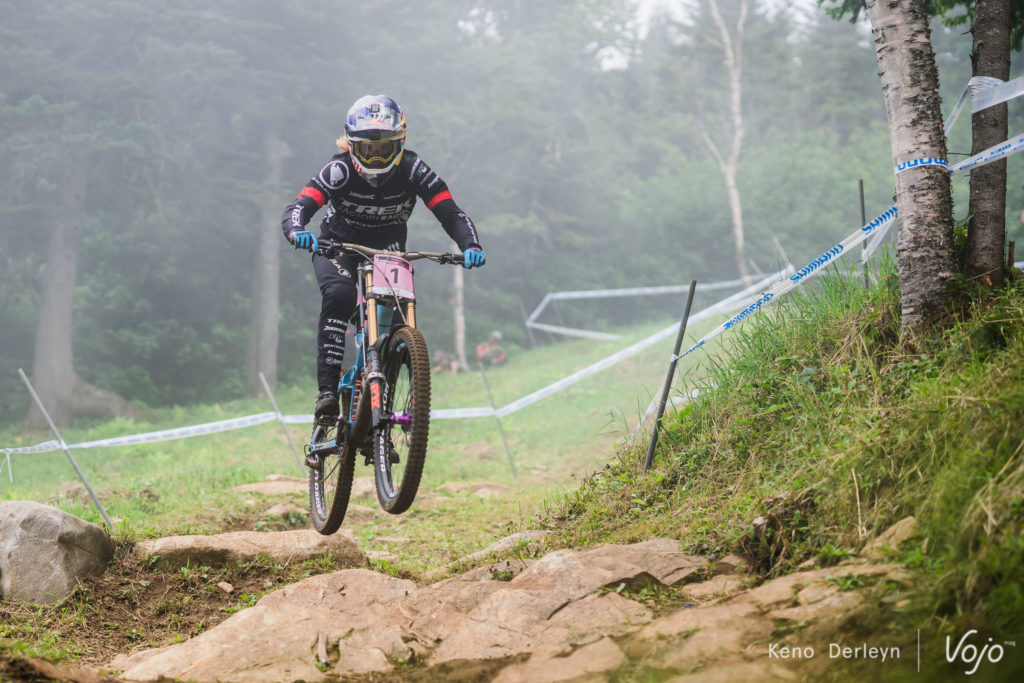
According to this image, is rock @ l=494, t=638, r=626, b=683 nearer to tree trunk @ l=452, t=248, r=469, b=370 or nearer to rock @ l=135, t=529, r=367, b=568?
rock @ l=135, t=529, r=367, b=568

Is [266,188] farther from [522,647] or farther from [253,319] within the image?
[522,647]

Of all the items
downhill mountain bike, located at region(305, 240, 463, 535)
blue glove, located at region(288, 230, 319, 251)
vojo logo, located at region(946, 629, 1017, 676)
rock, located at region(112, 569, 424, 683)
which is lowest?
rock, located at region(112, 569, 424, 683)

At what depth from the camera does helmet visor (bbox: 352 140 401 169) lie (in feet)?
16.7

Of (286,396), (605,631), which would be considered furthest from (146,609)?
(286,396)

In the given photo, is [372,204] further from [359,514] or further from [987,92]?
[359,514]

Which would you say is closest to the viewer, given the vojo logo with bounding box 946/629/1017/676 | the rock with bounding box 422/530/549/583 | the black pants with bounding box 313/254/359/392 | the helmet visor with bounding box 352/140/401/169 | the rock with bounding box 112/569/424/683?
the vojo logo with bounding box 946/629/1017/676

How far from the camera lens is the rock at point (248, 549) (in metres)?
5.50

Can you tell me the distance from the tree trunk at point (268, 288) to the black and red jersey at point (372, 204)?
52.5 feet

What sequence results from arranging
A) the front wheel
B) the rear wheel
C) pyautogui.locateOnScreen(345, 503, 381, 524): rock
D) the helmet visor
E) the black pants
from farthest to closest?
pyautogui.locateOnScreen(345, 503, 381, 524): rock → the black pants → the rear wheel → the helmet visor → the front wheel

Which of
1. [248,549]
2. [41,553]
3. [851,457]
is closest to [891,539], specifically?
[851,457]

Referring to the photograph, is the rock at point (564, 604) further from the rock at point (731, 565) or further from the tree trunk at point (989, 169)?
the tree trunk at point (989, 169)

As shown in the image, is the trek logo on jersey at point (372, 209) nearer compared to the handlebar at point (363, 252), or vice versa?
the handlebar at point (363, 252)

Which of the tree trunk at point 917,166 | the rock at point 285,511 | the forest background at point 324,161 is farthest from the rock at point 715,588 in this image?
the forest background at point 324,161

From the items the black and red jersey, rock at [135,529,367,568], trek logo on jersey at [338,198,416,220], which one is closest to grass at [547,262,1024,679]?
rock at [135,529,367,568]
